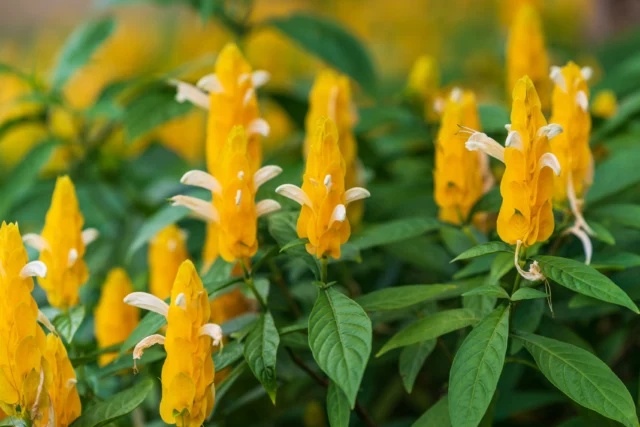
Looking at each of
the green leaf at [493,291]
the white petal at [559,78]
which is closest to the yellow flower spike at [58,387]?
the green leaf at [493,291]

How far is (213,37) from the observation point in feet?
14.3

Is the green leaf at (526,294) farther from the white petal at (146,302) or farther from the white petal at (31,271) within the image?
the white petal at (31,271)

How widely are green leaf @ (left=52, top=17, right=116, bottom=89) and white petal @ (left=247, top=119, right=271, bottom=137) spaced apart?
77 cm

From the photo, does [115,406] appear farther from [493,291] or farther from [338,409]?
[493,291]

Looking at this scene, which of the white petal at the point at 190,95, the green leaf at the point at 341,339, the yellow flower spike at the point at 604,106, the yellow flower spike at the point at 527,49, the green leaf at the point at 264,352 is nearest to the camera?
the green leaf at the point at 341,339

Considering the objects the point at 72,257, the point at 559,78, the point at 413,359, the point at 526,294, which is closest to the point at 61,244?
Result: the point at 72,257

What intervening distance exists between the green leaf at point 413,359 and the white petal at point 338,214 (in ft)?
0.84

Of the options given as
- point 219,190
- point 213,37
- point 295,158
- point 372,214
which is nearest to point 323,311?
point 219,190

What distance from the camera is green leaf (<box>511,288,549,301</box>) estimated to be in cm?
99

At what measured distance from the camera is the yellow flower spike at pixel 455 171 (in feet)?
4.01

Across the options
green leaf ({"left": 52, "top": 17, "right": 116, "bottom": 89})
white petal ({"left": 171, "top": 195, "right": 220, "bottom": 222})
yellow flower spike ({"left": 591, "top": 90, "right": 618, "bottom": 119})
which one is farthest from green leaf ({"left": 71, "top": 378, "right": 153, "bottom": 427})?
yellow flower spike ({"left": 591, "top": 90, "right": 618, "bottom": 119})

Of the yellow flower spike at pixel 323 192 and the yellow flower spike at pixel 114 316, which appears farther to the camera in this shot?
the yellow flower spike at pixel 114 316

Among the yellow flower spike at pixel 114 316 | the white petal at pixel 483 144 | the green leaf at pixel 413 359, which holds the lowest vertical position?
the yellow flower spike at pixel 114 316

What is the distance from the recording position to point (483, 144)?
40.6 inches
